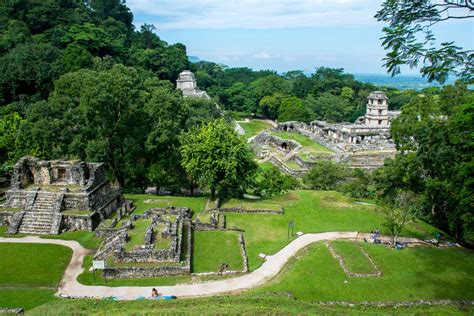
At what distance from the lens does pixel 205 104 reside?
62.4 m

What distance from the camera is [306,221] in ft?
92.7

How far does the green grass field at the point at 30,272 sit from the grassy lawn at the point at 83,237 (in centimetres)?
117

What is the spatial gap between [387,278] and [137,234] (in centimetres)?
1430

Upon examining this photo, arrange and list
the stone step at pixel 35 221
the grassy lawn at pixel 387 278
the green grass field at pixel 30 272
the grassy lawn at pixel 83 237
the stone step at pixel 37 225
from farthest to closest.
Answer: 1. the stone step at pixel 35 221
2. the stone step at pixel 37 225
3. the grassy lawn at pixel 83 237
4. the grassy lawn at pixel 387 278
5. the green grass field at pixel 30 272

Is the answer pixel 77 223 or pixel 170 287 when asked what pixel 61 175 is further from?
pixel 170 287

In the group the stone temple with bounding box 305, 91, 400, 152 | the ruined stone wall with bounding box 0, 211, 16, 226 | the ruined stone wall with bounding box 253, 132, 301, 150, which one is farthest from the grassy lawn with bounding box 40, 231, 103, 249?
the ruined stone wall with bounding box 253, 132, 301, 150

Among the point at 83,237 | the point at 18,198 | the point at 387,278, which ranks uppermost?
the point at 18,198

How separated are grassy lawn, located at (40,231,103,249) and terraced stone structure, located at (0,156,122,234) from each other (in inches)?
21.2

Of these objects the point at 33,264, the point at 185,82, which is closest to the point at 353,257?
the point at 33,264

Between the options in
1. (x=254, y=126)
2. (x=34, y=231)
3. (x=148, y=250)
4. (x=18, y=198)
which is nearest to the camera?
(x=148, y=250)

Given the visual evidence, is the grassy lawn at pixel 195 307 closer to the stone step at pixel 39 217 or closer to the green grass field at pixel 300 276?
the green grass field at pixel 300 276

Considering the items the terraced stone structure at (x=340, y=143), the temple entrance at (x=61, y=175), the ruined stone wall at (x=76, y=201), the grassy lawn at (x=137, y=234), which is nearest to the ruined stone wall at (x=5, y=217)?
the ruined stone wall at (x=76, y=201)

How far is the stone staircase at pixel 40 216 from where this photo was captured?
25.1 meters

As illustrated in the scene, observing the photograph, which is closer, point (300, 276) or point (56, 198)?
point (300, 276)
